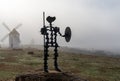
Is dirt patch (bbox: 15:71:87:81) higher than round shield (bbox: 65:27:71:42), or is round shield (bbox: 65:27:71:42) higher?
round shield (bbox: 65:27:71:42)

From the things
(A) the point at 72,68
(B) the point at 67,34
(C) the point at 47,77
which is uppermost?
(B) the point at 67,34

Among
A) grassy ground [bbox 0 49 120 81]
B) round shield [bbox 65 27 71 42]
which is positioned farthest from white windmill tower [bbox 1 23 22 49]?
round shield [bbox 65 27 71 42]

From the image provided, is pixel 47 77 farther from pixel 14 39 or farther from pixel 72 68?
pixel 14 39

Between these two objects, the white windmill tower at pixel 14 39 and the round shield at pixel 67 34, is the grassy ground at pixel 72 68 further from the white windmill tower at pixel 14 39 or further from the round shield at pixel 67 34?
the white windmill tower at pixel 14 39

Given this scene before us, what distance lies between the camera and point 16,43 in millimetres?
148500

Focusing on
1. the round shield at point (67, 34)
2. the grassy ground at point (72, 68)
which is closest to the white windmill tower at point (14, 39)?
the grassy ground at point (72, 68)

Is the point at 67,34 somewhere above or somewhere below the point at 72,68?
above

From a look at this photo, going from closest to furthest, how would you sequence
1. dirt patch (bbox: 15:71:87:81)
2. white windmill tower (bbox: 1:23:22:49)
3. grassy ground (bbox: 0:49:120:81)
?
dirt patch (bbox: 15:71:87:81) < grassy ground (bbox: 0:49:120:81) < white windmill tower (bbox: 1:23:22:49)

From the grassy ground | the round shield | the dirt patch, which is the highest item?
the round shield

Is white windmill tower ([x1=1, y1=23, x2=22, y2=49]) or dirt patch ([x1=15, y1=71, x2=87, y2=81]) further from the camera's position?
white windmill tower ([x1=1, y1=23, x2=22, y2=49])

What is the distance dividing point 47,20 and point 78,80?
234 inches

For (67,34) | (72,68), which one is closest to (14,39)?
(72,68)

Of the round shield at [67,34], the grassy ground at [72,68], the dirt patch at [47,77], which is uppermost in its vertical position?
the round shield at [67,34]

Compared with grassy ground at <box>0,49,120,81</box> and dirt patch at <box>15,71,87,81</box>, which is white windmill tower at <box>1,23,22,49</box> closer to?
grassy ground at <box>0,49,120,81</box>
